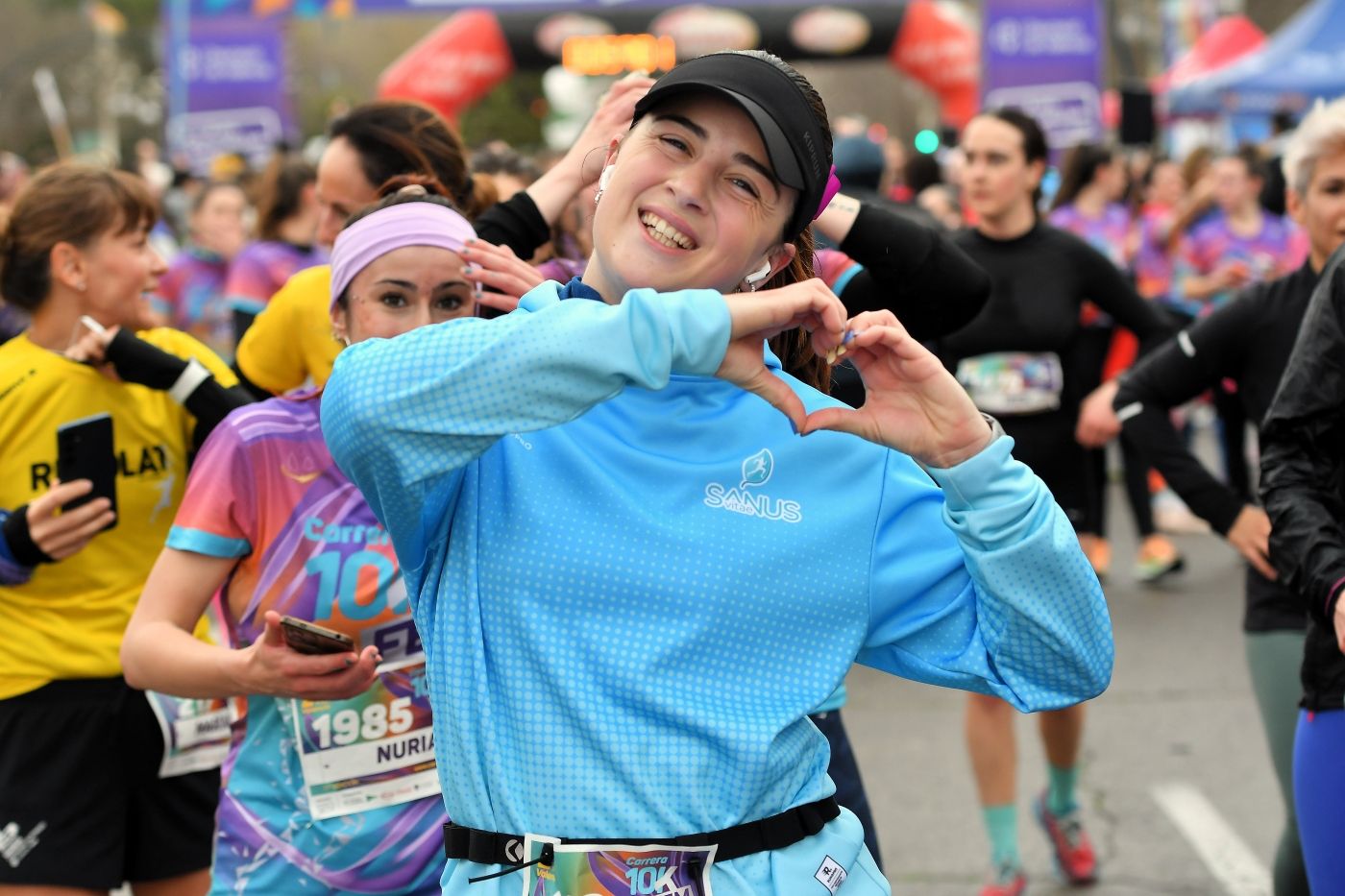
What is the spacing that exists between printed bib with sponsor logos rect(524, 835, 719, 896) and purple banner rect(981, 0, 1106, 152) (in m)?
19.2

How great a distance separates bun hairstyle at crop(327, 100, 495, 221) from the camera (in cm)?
370

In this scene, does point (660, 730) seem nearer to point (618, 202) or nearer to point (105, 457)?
point (618, 202)

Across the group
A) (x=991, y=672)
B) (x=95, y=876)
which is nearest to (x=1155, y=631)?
(x=95, y=876)

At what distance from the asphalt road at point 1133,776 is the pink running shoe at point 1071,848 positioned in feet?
0.16

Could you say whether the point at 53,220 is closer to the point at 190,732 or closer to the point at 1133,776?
the point at 190,732

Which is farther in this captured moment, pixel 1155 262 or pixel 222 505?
pixel 1155 262

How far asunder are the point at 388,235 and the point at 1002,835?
119 inches

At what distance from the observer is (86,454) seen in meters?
3.48

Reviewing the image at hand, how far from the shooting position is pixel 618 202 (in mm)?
2105

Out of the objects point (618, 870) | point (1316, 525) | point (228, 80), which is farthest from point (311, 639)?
point (228, 80)

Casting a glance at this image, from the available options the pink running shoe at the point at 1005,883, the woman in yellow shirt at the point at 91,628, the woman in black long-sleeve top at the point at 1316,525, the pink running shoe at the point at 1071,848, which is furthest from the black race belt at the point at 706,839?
the pink running shoe at the point at 1071,848

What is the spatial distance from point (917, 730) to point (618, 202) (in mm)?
5285

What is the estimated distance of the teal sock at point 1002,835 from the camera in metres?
5.07

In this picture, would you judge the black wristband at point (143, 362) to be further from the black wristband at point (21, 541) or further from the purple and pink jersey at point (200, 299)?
the purple and pink jersey at point (200, 299)
